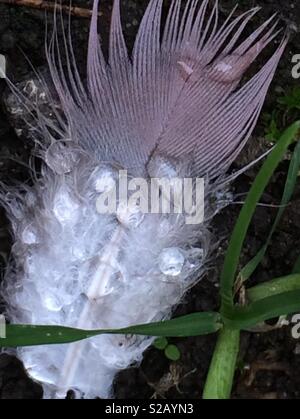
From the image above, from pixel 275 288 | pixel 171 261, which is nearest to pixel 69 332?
pixel 171 261

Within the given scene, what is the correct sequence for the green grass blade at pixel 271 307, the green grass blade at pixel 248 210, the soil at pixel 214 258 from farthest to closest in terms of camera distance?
the soil at pixel 214 258
the green grass blade at pixel 271 307
the green grass blade at pixel 248 210

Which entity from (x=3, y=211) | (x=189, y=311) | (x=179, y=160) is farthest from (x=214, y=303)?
(x=3, y=211)

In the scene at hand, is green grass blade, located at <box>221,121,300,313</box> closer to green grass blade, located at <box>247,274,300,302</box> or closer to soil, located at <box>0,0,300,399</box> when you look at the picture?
green grass blade, located at <box>247,274,300,302</box>

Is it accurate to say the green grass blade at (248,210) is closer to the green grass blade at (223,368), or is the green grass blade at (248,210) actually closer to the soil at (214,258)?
the green grass blade at (223,368)

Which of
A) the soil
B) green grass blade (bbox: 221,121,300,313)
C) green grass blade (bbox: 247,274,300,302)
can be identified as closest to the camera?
green grass blade (bbox: 221,121,300,313)

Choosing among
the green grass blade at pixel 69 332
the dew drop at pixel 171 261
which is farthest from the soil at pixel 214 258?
the green grass blade at pixel 69 332

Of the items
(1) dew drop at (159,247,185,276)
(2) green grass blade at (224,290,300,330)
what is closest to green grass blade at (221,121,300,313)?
(2) green grass blade at (224,290,300,330)

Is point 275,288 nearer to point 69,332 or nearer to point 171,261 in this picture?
point 171,261

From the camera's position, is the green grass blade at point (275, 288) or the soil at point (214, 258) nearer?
the green grass blade at point (275, 288)
